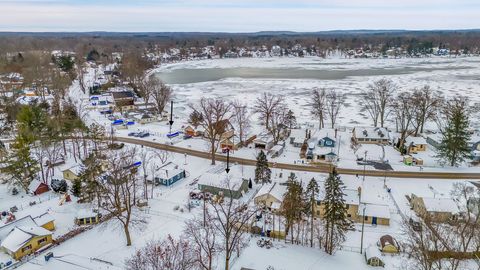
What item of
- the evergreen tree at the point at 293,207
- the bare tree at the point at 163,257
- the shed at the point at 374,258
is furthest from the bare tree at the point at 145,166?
the shed at the point at 374,258

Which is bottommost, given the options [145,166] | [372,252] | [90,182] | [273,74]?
[372,252]

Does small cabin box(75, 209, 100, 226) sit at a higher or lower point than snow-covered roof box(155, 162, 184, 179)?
lower

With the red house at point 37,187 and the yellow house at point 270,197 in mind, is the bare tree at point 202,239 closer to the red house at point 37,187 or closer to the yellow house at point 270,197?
the yellow house at point 270,197

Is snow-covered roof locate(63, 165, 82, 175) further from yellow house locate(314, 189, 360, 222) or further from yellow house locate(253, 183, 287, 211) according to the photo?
yellow house locate(314, 189, 360, 222)

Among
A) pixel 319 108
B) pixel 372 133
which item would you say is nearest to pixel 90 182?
pixel 319 108

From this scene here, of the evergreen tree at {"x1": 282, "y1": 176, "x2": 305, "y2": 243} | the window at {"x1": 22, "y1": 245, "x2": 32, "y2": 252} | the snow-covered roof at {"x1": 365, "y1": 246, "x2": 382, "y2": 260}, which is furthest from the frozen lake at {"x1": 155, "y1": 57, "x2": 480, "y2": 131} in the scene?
the window at {"x1": 22, "y1": 245, "x2": 32, "y2": 252}

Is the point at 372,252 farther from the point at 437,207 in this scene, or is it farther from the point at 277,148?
the point at 277,148
